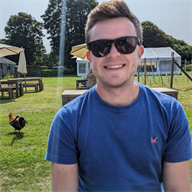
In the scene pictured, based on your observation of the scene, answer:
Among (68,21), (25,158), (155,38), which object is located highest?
(68,21)

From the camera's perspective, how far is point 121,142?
1.33 metres

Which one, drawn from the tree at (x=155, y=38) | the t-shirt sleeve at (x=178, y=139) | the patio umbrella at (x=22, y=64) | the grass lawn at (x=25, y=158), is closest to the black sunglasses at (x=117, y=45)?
the t-shirt sleeve at (x=178, y=139)

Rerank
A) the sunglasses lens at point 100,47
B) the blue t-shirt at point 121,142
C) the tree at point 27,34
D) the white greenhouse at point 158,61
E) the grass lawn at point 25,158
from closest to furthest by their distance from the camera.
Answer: the blue t-shirt at point 121,142 < the sunglasses lens at point 100,47 < the grass lawn at point 25,158 < the white greenhouse at point 158,61 < the tree at point 27,34

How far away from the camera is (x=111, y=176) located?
134 cm

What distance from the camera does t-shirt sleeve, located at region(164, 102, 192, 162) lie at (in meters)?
1.37

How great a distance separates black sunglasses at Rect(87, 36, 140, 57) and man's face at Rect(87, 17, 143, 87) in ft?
0.06

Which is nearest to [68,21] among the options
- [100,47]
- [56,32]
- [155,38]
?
[56,32]

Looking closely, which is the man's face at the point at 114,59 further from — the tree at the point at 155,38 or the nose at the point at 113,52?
the tree at the point at 155,38

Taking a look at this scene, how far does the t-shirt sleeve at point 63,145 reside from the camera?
1349mm

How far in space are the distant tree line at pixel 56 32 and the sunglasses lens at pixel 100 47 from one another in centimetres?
3949

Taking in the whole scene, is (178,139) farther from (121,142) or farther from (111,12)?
(111,12)

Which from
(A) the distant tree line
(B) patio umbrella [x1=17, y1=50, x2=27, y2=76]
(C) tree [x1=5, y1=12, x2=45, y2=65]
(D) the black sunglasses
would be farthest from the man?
(C) tree [x1=5, y1=12, x2=45, y2=65]

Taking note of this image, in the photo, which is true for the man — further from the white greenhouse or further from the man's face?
the white greenhouse

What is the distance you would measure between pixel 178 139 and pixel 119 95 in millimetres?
432
